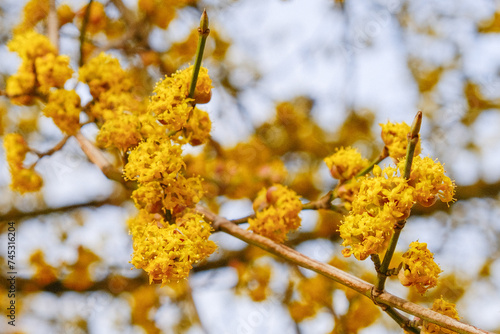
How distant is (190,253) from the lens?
1.47 meters

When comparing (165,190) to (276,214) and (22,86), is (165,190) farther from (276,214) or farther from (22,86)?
(22,86)

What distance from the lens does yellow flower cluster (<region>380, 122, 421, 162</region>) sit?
190 cm

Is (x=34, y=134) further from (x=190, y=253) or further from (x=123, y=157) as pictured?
(x=190, y=253)

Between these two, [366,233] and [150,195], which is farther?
[150,195]

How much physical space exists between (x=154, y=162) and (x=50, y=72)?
3.13ft

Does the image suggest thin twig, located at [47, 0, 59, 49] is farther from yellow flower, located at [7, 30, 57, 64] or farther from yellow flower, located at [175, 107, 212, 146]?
yellow flower, located at [175, 107, 212, 146]

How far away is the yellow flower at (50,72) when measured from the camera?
2127 millimetres

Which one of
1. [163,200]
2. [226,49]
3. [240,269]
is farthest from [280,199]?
[226,49]

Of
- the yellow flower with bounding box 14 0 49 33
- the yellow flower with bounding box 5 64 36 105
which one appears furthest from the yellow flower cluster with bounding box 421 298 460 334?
the yellow flower with bounding box 14 0 49 33

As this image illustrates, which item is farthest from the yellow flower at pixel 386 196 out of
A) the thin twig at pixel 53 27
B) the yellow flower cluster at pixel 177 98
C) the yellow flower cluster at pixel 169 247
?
the thin twig at pixel 53 27

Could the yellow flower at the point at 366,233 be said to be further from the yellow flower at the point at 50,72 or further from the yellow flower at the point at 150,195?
the yellow flower at the point at 50,72

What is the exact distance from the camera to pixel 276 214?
75.9 inches

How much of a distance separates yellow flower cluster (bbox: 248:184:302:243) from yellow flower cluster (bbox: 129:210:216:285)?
1.15 feet

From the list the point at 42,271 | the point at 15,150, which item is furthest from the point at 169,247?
the point at 42,271
